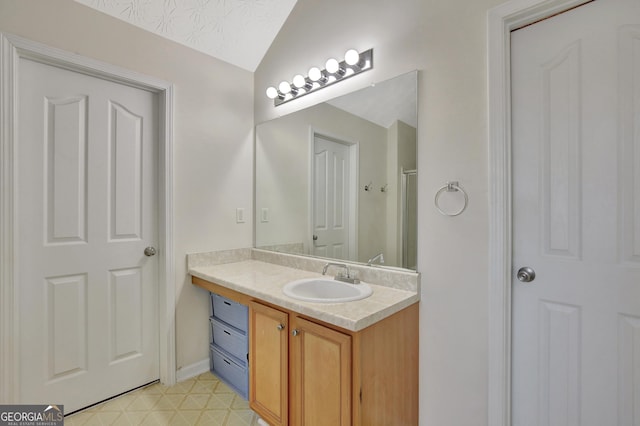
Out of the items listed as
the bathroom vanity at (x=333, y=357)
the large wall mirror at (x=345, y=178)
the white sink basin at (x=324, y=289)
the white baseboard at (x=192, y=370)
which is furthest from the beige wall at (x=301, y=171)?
the white baseboard at (x=192, y=370)

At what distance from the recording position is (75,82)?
1.70m

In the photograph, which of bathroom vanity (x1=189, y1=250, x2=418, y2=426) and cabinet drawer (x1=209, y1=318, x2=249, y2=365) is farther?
cabinet drawer (x1=209, y1=318, x2=249, y2=365)

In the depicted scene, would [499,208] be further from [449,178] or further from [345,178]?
[345,178]

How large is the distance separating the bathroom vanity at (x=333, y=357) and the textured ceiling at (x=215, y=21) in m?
1.66

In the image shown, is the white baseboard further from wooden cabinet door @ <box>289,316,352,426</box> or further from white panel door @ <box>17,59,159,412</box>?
wooden cabinet door @ <box>289,316,352,426</box>

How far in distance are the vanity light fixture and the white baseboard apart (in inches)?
77.2

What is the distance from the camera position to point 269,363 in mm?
→ 1489

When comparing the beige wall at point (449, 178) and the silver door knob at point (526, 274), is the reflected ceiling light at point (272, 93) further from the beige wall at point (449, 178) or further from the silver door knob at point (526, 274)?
the silver door knob at point (526, 274)

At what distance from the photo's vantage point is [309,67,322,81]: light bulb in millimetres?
1854

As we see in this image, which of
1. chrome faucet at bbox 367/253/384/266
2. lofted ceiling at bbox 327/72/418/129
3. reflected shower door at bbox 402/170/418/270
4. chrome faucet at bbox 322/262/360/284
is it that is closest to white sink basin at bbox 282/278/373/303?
chrome faucet at bbox 322/262/360/284

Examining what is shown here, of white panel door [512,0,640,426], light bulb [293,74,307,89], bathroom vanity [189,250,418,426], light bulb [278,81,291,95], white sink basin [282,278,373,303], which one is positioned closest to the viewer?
white panel door [512,0,640,426]

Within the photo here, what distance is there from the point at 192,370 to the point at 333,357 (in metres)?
1.40

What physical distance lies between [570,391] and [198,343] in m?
2.09

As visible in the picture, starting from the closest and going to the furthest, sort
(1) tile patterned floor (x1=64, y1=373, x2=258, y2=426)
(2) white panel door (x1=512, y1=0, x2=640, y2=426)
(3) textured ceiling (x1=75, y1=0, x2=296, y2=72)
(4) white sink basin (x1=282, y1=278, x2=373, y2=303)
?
(2) white panel door (x1=512, y1=0, x2=640, y2=426)
(4) white sink basin (x1=282, y1=278, x2=373, y2=303)
(1) tile patterned floor (x1=64, y1=373, x2=258, y2=426)
(3) textured ceiling (x1=75, y1=0, x2=296, y2=72)
